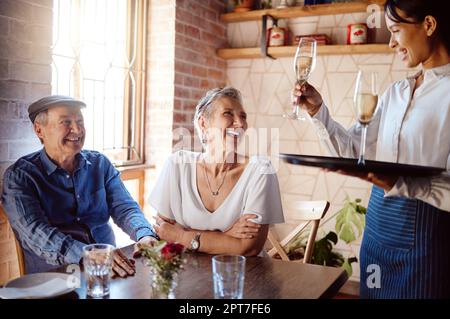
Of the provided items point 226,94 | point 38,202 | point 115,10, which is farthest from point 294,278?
point 115,10

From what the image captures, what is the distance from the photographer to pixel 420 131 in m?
1.55

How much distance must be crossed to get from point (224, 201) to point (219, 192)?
0.05m

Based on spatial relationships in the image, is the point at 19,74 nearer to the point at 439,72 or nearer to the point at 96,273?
the point at 96,273

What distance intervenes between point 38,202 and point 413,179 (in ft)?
4.84

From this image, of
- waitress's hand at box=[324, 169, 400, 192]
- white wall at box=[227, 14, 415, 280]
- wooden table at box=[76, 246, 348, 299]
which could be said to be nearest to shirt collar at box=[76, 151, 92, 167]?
wooden table at box=[76, 246, 348, 299]

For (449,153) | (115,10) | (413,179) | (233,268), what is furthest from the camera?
(115,10)

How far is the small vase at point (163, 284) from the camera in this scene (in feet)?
4.00

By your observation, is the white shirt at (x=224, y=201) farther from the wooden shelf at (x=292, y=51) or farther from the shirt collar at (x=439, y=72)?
the wooden shelf at (x=292, y=51)

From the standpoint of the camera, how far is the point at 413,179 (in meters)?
1.37

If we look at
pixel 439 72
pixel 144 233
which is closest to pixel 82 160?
pixel 144 233

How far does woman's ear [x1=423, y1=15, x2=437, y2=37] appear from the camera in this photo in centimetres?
151

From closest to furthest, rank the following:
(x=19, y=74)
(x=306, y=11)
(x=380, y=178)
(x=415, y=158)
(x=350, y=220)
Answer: (x=380, y=178), (x=415, y=158), (x=19, y=74), (x=350, y=220), (x=306, y=11)

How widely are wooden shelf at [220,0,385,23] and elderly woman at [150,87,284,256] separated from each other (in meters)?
1.69

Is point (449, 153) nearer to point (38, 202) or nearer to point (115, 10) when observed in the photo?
point (38, 202)
